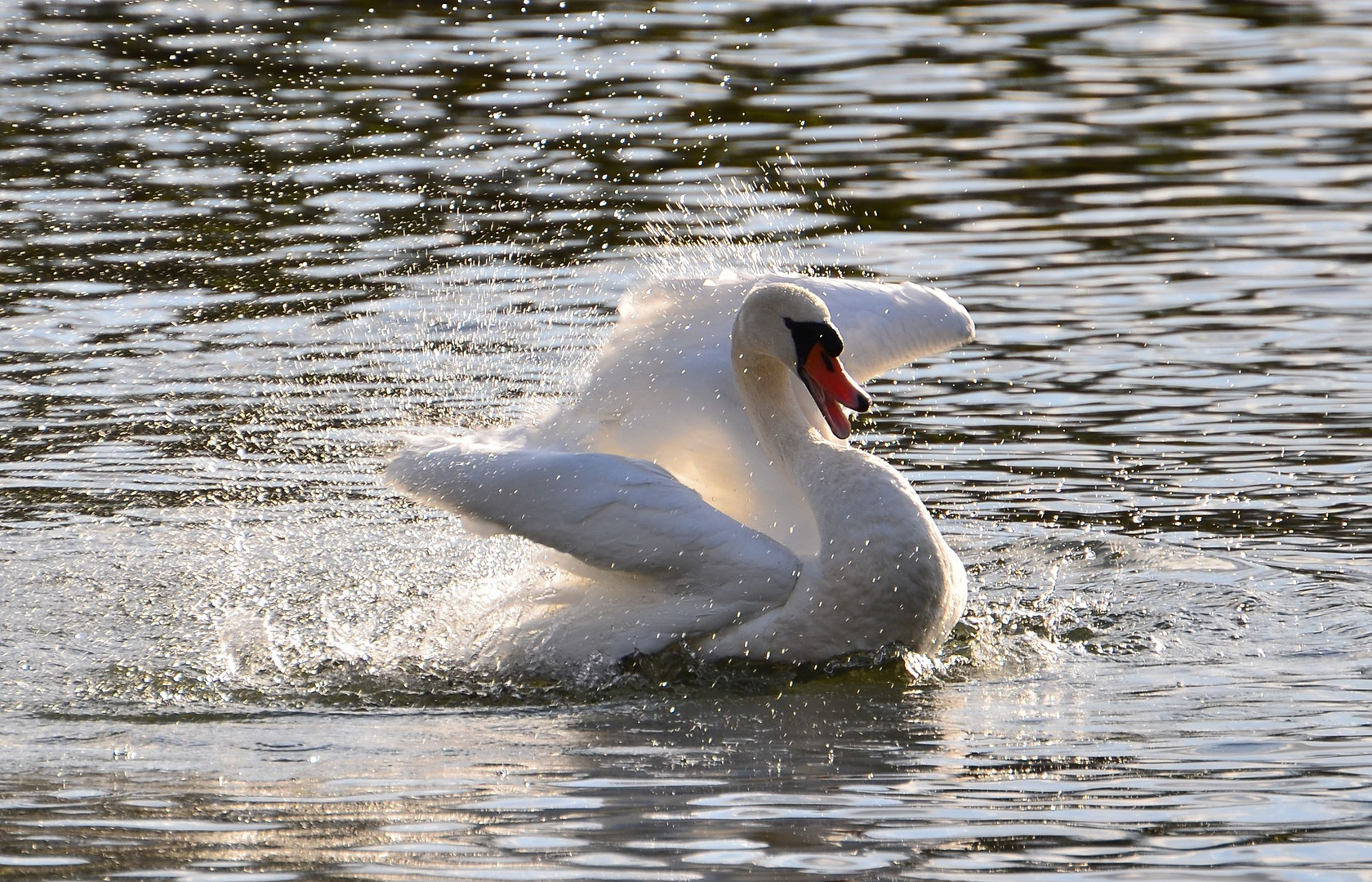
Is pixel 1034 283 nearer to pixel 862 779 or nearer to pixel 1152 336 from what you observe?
pixel 1152 336

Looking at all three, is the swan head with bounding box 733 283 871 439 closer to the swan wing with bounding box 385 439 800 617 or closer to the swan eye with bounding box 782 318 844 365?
the swan eye with bounding box 782 318 844 365

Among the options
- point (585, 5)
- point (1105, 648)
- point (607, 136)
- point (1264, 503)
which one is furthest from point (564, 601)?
point (585, 5)

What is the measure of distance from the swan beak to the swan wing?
603mm

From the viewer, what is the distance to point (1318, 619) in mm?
7578

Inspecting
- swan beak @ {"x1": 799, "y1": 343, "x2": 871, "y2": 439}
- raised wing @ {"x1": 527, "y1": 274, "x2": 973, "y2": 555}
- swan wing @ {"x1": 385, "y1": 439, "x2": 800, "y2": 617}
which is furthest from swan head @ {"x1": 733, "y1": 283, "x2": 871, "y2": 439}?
swan wing @ {"x1": 385, "y1": 439, "x2": 800, "y2": 617}

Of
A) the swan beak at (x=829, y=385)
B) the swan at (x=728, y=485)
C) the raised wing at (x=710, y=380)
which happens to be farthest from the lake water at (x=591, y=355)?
the swan beak at (x=829, y=385)

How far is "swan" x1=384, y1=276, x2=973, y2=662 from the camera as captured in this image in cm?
706

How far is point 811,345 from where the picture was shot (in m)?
7.51

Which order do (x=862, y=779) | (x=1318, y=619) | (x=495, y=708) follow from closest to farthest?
(x=862, y=779)
(x=495, y=708)
(x=1318, y=619)

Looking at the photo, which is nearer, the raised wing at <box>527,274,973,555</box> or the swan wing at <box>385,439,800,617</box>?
the swan wing at <box>385,439,800,617</box>

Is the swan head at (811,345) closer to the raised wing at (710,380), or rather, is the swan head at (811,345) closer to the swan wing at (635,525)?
the raised wing at (710,380)

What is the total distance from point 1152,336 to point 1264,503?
8.23 feet

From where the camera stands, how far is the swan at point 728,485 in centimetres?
706

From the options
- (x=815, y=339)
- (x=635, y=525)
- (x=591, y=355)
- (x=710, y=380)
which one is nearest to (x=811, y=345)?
(x=815, y=339)
